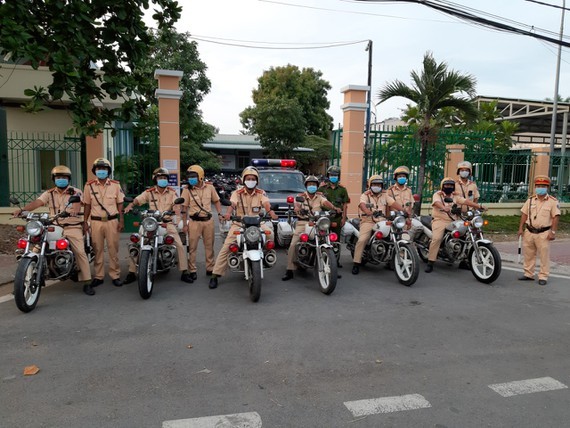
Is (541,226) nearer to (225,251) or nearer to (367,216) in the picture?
(367,216)

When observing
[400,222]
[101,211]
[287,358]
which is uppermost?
[101,211]

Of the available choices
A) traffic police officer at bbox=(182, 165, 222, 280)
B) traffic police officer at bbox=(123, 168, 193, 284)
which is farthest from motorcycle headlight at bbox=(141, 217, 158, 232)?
traffic police officer at bbox=(182, 165, 222, 280)

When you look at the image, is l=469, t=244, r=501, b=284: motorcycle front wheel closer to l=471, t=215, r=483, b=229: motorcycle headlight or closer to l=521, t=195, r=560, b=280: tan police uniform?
l=471, t=215, r=483, b=229: motorcycle headlight

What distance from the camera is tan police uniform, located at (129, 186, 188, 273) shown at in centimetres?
696

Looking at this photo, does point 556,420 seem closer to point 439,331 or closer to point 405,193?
point 439,331

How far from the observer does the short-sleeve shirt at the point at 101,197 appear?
6.67 m

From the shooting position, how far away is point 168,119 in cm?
1041

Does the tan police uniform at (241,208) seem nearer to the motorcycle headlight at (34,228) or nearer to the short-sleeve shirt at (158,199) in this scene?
the short-sleeve shirt at (158,199)

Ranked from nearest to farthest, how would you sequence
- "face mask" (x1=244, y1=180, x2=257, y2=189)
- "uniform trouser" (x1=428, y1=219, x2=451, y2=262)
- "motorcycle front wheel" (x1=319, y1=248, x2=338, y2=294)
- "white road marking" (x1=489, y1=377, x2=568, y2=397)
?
"white road marking" (x1=489, y1=377, x2=568, y2=397), "motorcycle front wheel" (x1=319, y1=248, x2=338, y2=294), "face mask" (x1=244, y1=180, x2=257, y2=189), "uniform trouser" (x1=428, y1=219, x2=451, y2=262)

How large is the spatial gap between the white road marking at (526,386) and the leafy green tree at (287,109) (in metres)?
25.0

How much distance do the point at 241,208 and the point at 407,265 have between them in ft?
8.84

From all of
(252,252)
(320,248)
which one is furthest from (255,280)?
(320,248)

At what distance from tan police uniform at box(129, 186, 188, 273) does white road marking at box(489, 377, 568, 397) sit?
466 cm

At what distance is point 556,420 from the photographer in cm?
327
